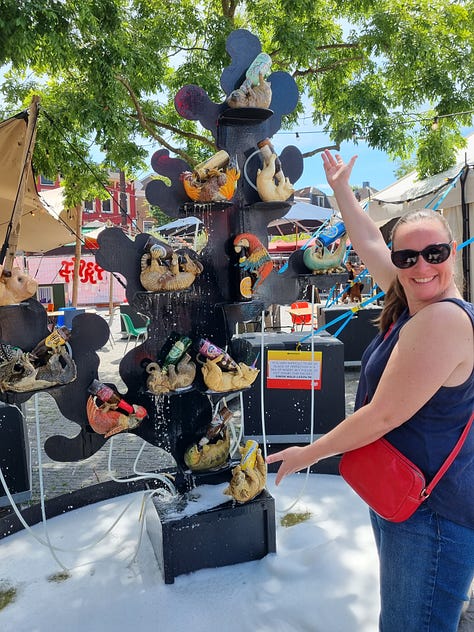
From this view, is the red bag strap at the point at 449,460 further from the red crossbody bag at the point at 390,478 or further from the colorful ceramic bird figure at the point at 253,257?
the colorful ceramic bird figure at the point at 253,257

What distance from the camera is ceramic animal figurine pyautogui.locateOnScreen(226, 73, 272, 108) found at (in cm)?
226

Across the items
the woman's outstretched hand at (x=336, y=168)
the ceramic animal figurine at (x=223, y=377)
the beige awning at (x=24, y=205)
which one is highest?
the beige awning at (x=24, y=205)

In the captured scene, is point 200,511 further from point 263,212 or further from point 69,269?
point 69,269

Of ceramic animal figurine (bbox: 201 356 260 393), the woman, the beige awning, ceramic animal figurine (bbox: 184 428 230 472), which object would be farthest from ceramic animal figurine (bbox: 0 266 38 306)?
the beige awning

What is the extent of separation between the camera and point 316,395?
3.68m

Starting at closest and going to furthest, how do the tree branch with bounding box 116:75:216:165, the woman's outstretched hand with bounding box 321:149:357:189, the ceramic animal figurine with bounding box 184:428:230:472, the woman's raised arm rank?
1. the woman's raised arm
2. the woman's outstretched hand with bounding box 321:149:357:189
3. the ceramic animal figurine with bounding box 184:428:230:472
4. the tree branch with bounding box 116:75:216:165

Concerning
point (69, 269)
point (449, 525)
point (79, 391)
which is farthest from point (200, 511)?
point (69, 269)

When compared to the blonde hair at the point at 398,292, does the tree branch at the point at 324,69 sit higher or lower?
higher

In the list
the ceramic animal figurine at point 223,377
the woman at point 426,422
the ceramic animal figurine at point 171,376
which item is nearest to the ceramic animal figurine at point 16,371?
the ceramic animal figurine at point 171,376

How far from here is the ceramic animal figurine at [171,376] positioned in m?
2.12

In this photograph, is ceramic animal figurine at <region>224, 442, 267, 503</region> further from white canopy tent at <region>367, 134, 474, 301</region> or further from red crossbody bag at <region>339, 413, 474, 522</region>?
white canopy tent at <region>367, 134, 474, 301</region>

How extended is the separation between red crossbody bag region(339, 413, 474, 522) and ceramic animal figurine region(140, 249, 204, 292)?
1073 mm

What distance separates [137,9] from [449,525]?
25.2ft

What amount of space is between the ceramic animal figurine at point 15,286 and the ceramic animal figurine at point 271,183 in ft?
3.52
